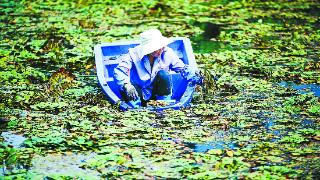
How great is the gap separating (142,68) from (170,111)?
0.65m

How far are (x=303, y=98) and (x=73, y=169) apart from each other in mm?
3403

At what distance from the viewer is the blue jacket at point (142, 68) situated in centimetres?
695

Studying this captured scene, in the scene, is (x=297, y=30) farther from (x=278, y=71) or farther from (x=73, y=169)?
(x=73, y=169)

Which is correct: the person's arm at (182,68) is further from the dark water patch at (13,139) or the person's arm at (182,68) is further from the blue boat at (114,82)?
the dark water patch at (13,139)

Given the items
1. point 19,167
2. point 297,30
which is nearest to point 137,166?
point 19,167

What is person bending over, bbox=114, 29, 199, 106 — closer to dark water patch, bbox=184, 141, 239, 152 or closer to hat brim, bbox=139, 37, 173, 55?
hat brim, bbox=139, 37, 173, 55

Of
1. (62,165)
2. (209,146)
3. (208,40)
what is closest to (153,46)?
(209,146)

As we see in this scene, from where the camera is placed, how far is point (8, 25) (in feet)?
37.2

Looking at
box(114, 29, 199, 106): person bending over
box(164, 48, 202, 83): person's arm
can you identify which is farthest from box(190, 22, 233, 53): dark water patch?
box(114, 29, 199, 106): person bending over

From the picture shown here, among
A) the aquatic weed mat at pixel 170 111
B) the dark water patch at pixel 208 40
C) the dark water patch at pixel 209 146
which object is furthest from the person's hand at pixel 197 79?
the dark water patch at pixel 208 40

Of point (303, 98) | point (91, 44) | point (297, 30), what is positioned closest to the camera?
point (303, 98)

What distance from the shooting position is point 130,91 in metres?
6.80

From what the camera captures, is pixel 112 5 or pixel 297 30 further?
pixel 112 5

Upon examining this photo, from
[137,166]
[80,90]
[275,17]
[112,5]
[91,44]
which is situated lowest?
[137,166]
